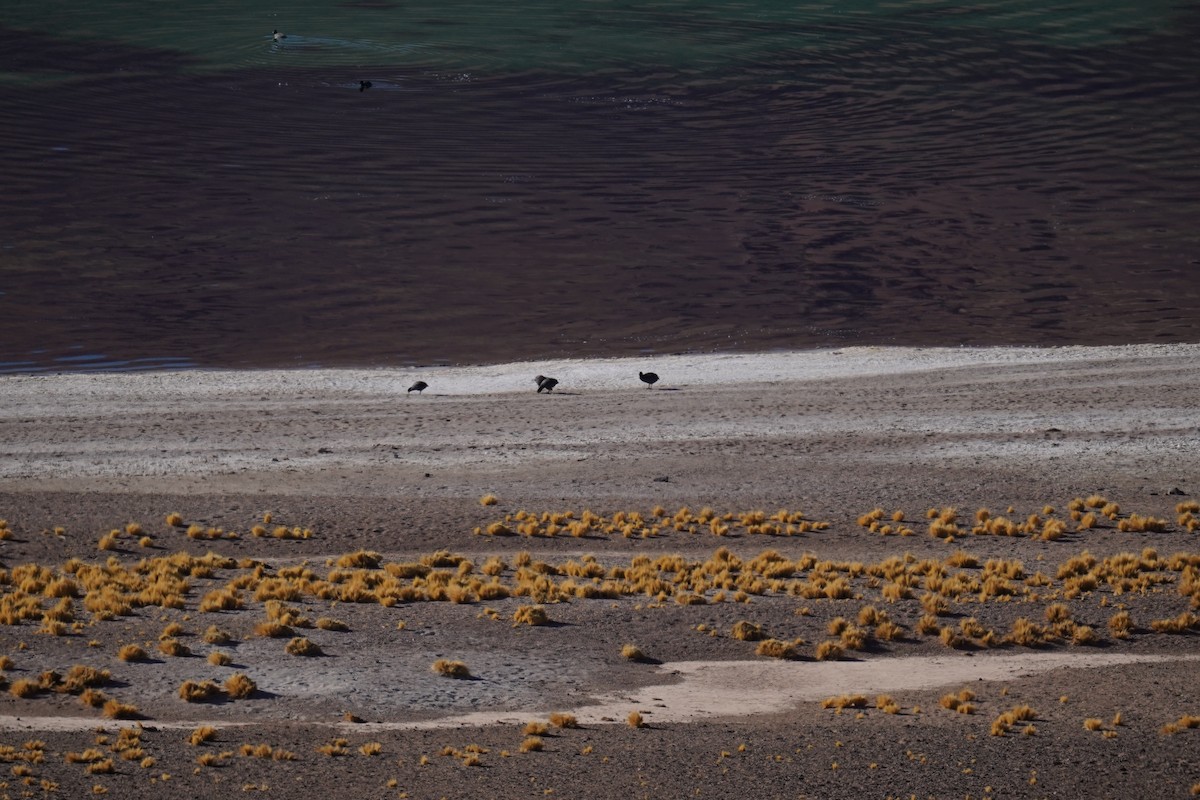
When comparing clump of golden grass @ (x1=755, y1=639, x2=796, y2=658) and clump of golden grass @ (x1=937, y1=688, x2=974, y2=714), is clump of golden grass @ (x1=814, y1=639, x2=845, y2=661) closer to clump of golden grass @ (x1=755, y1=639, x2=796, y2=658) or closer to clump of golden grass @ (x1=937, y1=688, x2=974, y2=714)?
clump of golden grass @ (x1=755, y1=639, x2=796, y2=658)

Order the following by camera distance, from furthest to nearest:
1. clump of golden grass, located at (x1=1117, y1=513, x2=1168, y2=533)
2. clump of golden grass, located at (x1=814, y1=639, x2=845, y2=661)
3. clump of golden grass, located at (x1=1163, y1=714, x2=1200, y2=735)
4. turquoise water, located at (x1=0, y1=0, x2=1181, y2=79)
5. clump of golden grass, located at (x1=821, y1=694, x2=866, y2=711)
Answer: turquoise water, located at (x1=0, y1=0, x2=1181, y2=79) → clump of golden grass, located at (x1=1117, y1=513, x2=1168, y2=533) → clump of golden grass, located at (x1=814, y1=639, x2=845, y2=661) → clump of golden grass, located at (x1=821, y1=694, x2=866, y2=711) → clump of golden grass, located at (x1=1163, y1=714, x2=1200, y2=735)

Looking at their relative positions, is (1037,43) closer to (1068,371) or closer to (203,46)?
(203,46)

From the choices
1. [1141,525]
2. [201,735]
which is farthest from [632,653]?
[1141,525]

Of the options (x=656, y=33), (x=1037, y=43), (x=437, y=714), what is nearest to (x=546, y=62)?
(x=656, y=33)

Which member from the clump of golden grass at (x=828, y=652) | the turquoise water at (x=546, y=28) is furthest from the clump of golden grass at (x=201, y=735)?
the turquoise water at (x=546, y=28)

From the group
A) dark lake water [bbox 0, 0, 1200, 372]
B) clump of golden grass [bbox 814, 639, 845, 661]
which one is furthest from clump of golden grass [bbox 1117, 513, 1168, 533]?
dark lake water [bbox 0, 0, 1200, 372]
